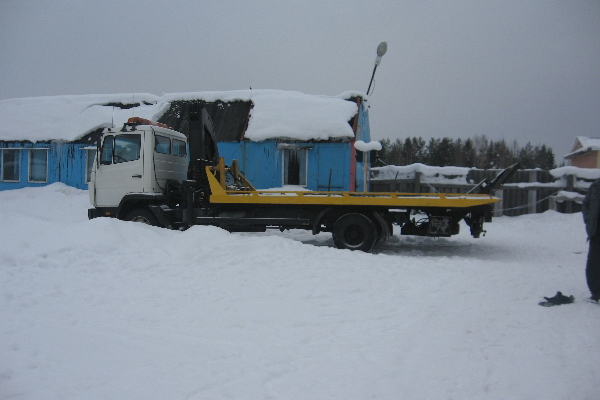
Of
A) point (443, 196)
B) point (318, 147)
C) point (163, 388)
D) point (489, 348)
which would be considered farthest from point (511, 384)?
point (318, 147)

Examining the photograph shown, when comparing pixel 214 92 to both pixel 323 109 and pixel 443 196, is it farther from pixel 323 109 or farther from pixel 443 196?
pixel 443 196

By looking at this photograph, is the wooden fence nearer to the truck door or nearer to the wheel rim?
the wheel rim

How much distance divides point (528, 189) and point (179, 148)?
40.7 ft

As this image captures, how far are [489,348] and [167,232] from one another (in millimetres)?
6514

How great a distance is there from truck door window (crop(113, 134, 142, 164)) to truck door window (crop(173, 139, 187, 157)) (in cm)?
102

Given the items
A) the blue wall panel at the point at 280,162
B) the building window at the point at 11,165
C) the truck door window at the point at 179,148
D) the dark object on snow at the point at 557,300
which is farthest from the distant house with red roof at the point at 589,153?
the building window at the point at 11,165

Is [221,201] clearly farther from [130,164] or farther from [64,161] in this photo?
[64,161]

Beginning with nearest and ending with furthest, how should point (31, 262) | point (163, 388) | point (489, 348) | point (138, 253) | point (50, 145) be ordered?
point (163, 388)
point (489, 348)
point (31, 262)
point (138, 253)
point (50, 145)

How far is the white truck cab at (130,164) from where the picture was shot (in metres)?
9.02

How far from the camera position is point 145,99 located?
18375 mm

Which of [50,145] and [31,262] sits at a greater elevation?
[50,145]

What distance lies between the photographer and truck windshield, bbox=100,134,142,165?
903cm

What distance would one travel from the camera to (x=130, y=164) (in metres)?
9.09

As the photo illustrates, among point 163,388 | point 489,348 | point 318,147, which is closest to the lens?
point 163,388
